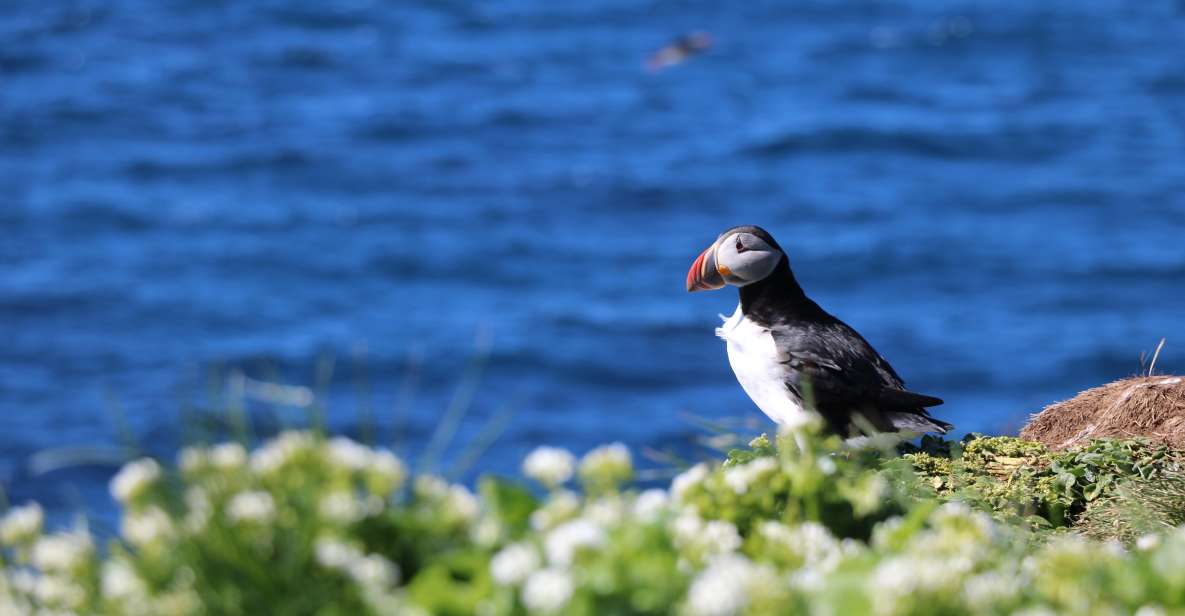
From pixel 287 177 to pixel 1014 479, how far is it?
35333 millimetres

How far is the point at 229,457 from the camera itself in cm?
321

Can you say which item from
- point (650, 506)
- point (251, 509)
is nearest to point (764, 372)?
point (650, 506)

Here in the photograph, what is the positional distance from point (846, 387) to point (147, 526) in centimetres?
296

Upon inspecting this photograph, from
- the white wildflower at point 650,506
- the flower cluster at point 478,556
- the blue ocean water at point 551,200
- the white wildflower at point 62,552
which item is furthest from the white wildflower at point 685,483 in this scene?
the blue ocean water at point 551,200

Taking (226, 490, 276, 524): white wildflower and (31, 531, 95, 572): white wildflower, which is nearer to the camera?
(226, 490, 276, 524): white wildflower

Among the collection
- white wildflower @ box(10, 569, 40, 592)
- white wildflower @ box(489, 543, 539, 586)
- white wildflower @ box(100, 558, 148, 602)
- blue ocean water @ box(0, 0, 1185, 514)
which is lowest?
blue ocean water @ box(0, 0, 1185, 514)

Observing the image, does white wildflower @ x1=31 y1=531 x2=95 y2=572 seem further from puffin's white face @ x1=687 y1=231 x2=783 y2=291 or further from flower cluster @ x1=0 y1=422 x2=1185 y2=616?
puffin's white face @ x1=687 y1=231 x2=783 y2=291

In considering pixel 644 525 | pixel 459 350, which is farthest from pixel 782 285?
pixel 459 350

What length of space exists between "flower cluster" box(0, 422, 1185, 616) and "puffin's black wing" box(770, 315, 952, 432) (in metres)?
1.90

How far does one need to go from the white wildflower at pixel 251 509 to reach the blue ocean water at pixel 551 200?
57.4 feet

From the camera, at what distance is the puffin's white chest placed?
5.53m

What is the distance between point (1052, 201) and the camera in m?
37.4

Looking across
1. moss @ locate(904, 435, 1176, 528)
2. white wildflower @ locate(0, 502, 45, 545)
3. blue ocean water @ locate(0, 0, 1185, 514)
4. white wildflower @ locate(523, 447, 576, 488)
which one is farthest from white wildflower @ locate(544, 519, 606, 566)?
blue ocean water @ locate(0, 0, 1185, 514)

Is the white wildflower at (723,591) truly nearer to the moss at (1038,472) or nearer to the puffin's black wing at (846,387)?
the moss at (1038,472)
